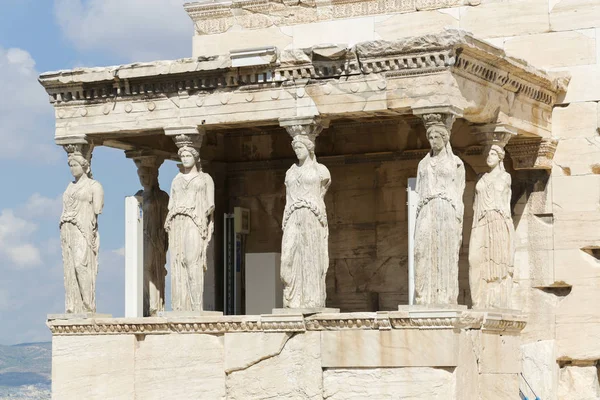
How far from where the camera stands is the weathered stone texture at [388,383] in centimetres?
1711

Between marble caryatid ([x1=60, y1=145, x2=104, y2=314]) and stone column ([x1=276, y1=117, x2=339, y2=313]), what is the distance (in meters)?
2.35

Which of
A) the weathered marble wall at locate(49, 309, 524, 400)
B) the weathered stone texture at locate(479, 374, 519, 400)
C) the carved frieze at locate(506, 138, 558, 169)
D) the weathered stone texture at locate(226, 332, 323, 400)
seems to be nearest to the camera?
the weathered marble wall at locate(49, 309, 524, 400)

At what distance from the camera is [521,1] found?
19.7 m

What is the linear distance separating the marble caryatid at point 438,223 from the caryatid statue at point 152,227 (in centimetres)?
387

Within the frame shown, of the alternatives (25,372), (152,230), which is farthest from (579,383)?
(25,372)

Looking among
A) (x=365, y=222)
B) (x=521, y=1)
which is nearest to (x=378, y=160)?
(x=365, y=222)

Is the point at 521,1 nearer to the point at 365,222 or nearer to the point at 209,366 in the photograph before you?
the point at 365,222

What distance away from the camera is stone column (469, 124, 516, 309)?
1847cm

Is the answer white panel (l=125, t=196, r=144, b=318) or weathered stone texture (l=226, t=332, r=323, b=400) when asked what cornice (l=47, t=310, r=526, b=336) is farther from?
white panel (l=125, t=196, r=144, b=318)

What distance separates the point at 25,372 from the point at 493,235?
59.4 metres

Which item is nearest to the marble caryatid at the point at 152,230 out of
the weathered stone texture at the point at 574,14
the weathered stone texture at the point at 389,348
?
the weathered stone texture at the point at 389,348

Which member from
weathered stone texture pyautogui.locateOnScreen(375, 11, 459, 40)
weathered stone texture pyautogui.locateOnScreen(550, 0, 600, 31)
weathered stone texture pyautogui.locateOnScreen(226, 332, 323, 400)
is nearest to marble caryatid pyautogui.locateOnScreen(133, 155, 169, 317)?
weathered stone texture pyautogui.locateOnScreen(226, 332, 323, 400)

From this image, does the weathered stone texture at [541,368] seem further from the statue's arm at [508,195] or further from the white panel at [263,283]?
the white panel at [263,283]

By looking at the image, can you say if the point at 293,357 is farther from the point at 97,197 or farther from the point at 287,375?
the point at 97,197
